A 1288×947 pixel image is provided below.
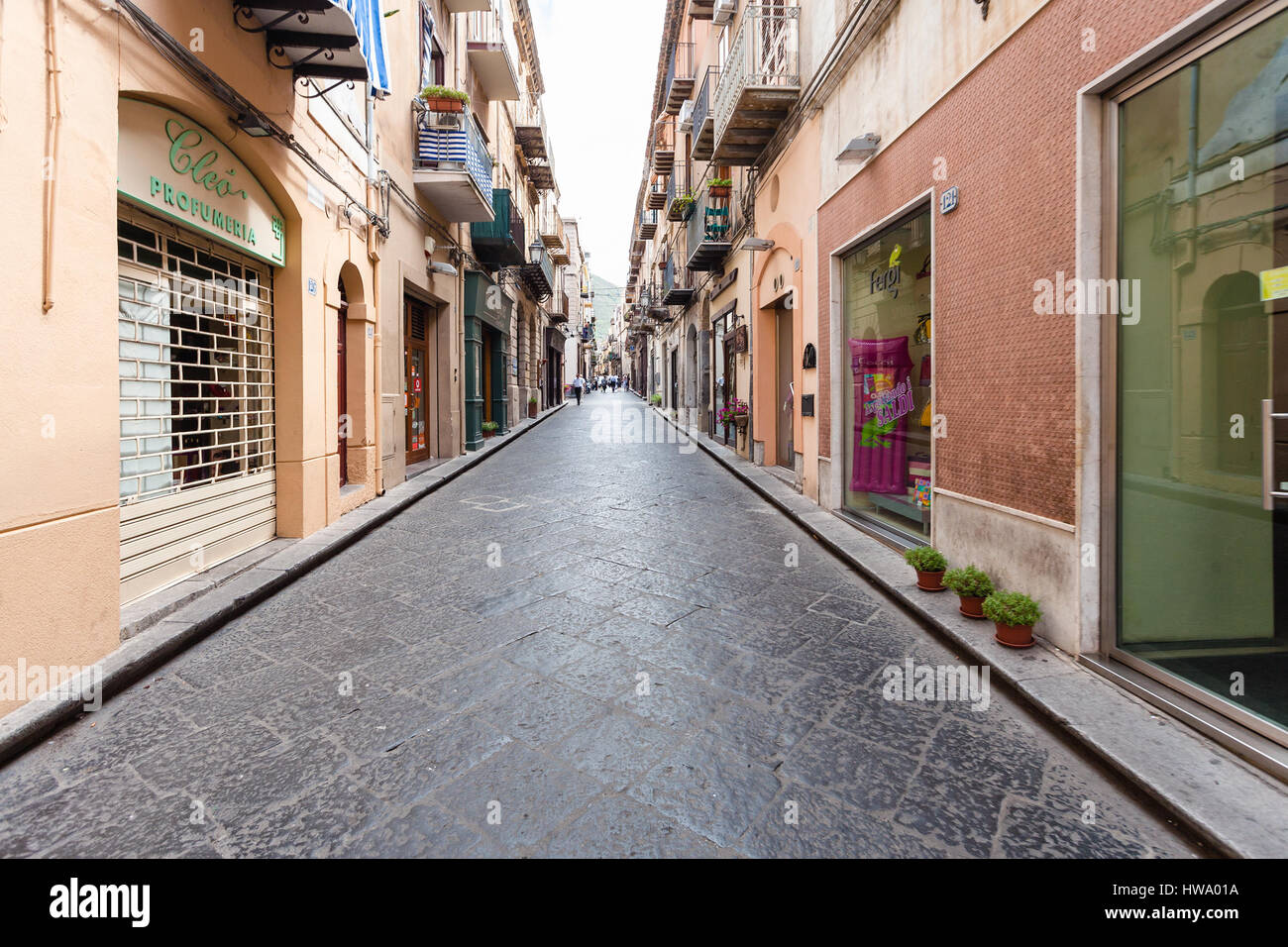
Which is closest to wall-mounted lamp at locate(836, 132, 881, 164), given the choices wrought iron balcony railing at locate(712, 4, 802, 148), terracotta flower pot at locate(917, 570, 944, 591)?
wrought iron balcony railing at locate(712, 4, 802, 148)

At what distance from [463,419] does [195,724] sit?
11053mm

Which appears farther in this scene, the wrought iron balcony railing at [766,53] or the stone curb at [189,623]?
the wrought iron balcony railing at [766,53]

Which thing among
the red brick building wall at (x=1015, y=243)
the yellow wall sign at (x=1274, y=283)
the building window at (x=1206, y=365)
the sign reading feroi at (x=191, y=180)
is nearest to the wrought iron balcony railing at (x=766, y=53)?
the red brick building wall at (x=1015, y=243)

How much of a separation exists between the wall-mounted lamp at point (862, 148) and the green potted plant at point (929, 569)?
3.90 m

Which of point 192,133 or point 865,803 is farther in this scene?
point 192,133

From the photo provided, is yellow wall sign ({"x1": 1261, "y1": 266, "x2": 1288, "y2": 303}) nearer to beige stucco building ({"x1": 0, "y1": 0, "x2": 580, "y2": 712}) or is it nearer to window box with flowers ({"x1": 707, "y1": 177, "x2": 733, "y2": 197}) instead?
beige stucco building ({"x1": 0, "y1": 0, "x2": 580, "y2": 712})

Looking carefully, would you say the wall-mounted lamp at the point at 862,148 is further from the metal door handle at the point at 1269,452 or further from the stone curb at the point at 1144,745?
the metal door handle at the point at 1269,452

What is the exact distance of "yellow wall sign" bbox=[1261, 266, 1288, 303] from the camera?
Result: 2631mm

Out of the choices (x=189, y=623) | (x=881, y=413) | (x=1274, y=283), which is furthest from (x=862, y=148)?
(x=189, y=623)

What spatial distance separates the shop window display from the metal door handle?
9.68ft

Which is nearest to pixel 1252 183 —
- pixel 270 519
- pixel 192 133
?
pixel 192 133

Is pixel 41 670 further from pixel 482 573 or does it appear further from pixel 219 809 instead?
pixel 482 573

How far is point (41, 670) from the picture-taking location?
3148mm

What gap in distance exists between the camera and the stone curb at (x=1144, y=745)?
2.16 metres
